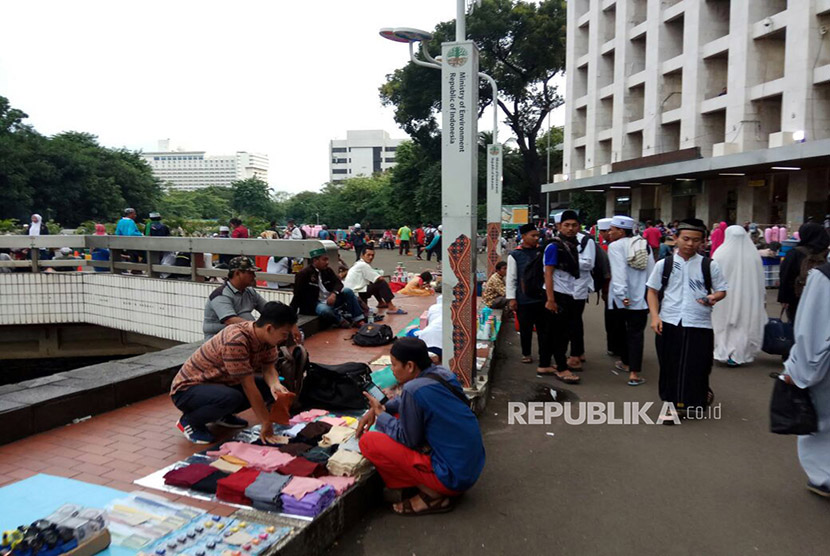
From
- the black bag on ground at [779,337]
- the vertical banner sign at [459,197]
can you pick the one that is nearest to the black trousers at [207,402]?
the vertical banner sign at [459,197]

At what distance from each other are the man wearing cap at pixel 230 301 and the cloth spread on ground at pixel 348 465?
6.57ft

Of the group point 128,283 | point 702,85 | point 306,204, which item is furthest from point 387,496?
point 306,204

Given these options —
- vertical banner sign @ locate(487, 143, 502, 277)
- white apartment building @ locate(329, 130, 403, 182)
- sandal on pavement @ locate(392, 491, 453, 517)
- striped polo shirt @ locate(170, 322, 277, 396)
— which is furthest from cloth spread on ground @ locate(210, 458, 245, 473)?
white apartment building @ locate(329, 130, 403, 182)

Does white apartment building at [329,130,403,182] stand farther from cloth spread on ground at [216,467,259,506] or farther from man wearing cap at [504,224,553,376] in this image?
cloth spread on ground at [216,467,259,506]

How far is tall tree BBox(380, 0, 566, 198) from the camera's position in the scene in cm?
3631

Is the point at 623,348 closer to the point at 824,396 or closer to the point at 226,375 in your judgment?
the point at 824,396

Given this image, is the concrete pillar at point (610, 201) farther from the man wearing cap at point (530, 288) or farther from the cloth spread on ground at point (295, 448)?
the cloth spread on ground at point (295, 448)

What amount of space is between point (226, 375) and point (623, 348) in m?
5.16

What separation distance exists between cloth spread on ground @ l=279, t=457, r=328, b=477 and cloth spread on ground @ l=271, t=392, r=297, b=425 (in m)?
0.63

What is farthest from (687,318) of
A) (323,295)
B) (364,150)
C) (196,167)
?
(196,167)

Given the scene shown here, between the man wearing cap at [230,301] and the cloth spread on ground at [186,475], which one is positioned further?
the man wearing cap at [230,301]

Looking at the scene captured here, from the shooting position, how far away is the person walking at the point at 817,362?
12.4 ft

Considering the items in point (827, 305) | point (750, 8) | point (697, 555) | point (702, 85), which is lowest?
point (697, 555)

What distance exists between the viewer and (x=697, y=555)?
3379 mm
